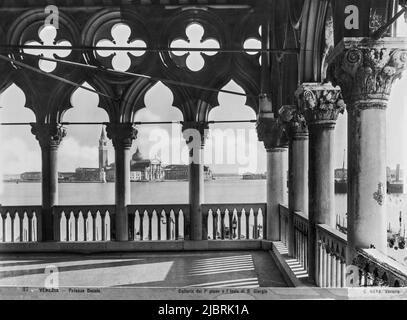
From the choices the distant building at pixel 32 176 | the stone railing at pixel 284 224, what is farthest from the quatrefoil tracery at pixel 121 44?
the stone railing at pixel 284 224

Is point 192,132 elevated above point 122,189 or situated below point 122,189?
Result: above

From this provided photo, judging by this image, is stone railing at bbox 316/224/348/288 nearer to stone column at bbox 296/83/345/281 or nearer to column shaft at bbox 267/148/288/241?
stone column at bbox 296/83/345/281

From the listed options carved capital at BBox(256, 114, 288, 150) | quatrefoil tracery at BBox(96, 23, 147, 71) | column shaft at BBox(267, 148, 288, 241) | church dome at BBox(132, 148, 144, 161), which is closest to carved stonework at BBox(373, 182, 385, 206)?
carved capital at BBox(256, 114, 288, 150)

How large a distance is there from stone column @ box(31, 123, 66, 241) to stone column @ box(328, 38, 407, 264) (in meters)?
7.33

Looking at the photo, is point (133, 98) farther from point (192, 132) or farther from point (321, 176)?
point (321, 176)

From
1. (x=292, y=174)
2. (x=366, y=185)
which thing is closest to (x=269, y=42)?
(x=292, y=174)

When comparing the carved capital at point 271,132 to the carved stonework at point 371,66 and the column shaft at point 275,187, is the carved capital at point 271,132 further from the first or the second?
the carved stonework at point 371,66

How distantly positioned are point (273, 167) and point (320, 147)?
3.83 metres

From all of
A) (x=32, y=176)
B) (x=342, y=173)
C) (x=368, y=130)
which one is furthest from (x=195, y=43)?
(x=368, y=130)

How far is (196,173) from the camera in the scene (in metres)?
9.86

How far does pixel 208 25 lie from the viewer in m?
9.89

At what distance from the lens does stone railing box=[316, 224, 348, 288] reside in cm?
490

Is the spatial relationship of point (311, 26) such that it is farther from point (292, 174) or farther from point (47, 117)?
point (47, 117)
